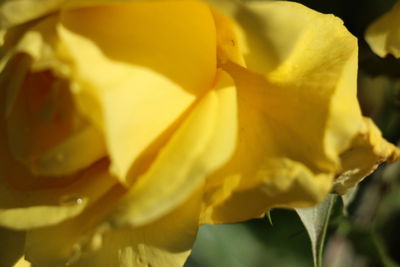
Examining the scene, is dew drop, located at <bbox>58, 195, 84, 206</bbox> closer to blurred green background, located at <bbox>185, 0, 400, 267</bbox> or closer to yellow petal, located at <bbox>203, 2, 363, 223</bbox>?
yellow petal, located at <bbox>203, 2, 363, 223</bbox>

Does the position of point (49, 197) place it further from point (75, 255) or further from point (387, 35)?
point (387, 35)

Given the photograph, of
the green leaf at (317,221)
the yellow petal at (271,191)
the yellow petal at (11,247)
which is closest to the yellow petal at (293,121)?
the yellow petal at (271,191)

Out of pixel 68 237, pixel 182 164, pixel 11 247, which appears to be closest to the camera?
pixel 182 164

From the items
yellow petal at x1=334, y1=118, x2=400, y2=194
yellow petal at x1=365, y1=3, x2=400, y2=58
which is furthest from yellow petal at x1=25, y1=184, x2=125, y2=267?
yellow petal at x1=365, y1=3, x2=400, y2=58

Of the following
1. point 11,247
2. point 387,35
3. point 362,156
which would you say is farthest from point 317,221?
point 11,247

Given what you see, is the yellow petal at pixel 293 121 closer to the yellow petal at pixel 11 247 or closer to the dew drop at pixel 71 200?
the dew drop at pixel 71 200

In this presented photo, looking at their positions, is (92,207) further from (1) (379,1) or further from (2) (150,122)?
(1) (379,1)
